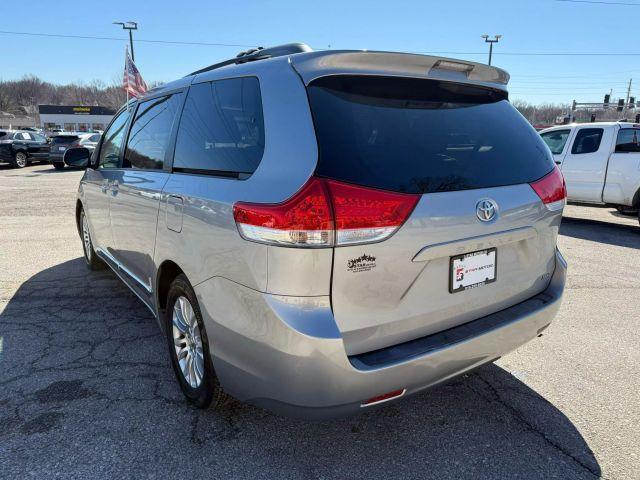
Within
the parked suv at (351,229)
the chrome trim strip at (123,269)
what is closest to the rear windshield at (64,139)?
the chrome trim strip at (123,269)

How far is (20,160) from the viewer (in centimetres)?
2095

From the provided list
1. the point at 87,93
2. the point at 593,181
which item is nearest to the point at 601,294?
the point at 593,181

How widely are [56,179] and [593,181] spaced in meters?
16.0

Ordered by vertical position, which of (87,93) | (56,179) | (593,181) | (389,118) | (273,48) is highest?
(87,93)

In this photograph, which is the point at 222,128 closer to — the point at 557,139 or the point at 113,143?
the point at 113,143

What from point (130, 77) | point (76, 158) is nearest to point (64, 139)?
point (130, 77)

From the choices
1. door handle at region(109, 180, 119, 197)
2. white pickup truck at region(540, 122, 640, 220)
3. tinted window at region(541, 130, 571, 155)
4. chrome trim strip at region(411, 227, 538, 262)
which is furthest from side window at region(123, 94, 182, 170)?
tinted window at region(541, 130, 571, 155)

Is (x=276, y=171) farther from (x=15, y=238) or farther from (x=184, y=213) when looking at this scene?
(x=15, y=238)

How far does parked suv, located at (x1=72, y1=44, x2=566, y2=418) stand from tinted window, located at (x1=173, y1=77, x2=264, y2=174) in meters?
0.01

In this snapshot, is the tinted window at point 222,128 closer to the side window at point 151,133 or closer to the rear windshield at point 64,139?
the side window at point 151,133

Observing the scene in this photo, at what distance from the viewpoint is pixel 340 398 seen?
A: 1.89 metres

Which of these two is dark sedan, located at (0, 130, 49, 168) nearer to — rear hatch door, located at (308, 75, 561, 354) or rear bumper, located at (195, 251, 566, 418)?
rear bumper, located at (195, 251, 566, 418)

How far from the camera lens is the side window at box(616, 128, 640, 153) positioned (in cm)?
841

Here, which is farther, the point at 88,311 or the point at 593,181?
the point at 593,181
